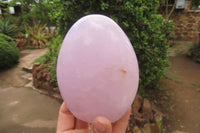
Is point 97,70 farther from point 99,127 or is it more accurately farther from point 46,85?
point 46,85

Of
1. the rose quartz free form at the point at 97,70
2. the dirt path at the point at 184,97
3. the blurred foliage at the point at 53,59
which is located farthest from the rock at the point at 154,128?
the blurred foliage at the point at 53,59

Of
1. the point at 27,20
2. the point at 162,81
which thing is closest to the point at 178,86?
the point at 162,81

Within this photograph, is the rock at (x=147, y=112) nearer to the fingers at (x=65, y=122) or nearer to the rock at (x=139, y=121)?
the rock at (x=139, y=121)

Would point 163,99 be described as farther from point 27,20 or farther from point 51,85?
point 27,20

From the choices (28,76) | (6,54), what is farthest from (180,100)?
(6,54)

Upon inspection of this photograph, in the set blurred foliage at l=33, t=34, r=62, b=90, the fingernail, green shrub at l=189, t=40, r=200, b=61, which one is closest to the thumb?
the fingernail
